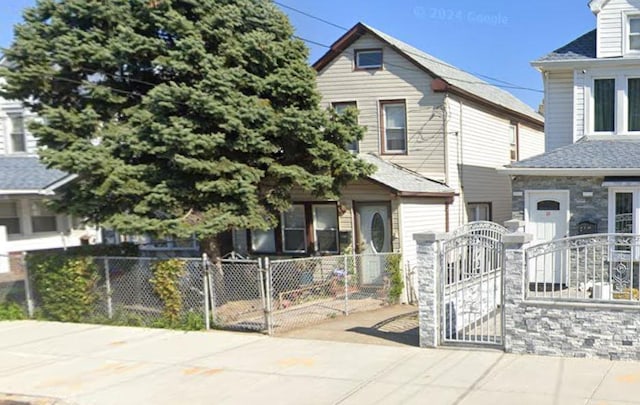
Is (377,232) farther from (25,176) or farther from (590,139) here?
(25,176)

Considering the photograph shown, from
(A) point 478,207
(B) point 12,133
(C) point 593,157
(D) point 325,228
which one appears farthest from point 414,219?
(B) point 12,133

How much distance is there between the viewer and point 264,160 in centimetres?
1020

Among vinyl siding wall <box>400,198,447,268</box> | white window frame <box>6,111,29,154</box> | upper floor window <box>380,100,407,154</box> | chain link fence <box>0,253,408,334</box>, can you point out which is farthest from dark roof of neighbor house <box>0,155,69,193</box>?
vinyl siding wall <box>400,198,447,268</box>

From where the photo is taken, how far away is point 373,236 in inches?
519

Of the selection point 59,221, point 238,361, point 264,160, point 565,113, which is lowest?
point 238,361

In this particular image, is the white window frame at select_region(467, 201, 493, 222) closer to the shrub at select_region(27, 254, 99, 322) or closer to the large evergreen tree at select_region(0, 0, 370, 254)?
the large evergreen tree at select_region(0, 0, 370, 254)

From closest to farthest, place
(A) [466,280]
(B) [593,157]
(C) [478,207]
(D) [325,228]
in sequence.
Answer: (A) [466,280] → (B) [593,157] → (D) [325,228] → (C) [478,207]

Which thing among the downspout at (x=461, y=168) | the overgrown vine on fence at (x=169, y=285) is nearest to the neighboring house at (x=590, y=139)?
the downspout at (x=461, y=168)

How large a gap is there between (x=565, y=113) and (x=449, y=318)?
29.1ft

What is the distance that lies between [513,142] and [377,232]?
28.4ft

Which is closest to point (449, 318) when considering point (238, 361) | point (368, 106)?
point (238, 361)

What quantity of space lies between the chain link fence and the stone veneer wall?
14.4ft

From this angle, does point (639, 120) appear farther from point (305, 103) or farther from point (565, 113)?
point (305, 103)

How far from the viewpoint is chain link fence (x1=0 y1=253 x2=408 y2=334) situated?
922 cm
